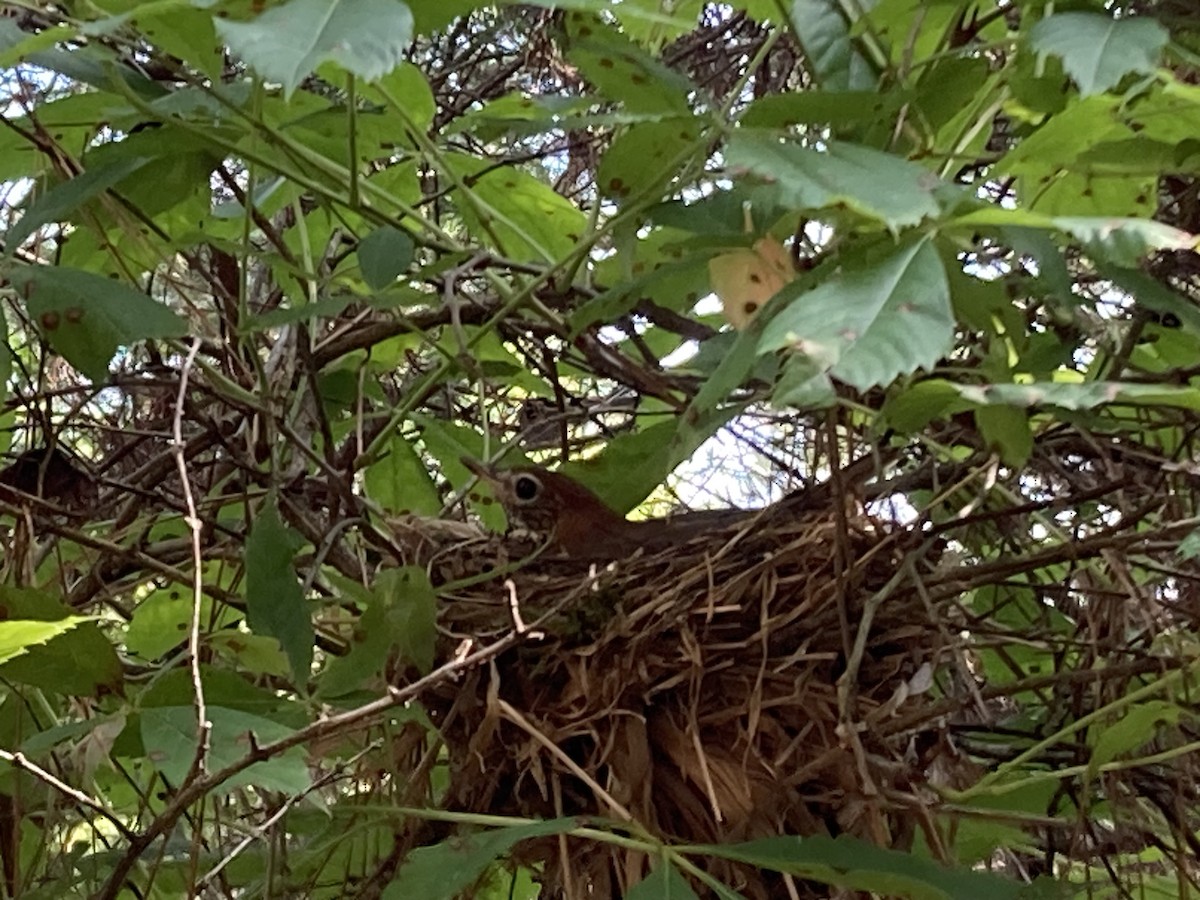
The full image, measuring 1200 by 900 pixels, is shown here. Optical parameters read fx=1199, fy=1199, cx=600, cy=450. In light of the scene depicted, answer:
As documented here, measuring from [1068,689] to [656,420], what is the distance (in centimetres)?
42

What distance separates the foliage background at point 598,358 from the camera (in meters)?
0.55

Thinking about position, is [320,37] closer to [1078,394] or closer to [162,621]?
[1078,394]

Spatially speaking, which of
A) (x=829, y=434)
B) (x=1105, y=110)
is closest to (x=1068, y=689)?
(x=829, y=434)

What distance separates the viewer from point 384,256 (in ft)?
2.58

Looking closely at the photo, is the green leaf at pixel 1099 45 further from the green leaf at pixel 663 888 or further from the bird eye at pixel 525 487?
the bird eye at pixel 525 487

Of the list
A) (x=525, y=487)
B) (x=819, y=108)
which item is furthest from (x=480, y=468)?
(x=819, y=108)

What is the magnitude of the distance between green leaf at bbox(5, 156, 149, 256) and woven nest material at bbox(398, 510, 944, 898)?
1.11 feet

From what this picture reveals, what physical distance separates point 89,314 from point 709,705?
0.44m

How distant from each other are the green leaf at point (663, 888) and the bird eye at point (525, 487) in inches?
15.8

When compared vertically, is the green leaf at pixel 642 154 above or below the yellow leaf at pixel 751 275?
above

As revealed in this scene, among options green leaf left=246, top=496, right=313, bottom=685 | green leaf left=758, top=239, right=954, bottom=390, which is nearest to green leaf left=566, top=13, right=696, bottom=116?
green leaf left=758, top=239, right=954, bottom=390

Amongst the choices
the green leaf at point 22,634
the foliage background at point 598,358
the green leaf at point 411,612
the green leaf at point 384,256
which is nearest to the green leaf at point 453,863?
the foliage background at point 598,358

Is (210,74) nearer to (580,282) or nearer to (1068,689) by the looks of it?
(580,282)

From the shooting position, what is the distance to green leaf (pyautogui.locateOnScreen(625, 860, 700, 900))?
0.62 m
